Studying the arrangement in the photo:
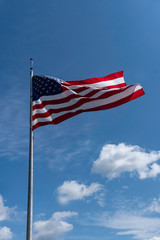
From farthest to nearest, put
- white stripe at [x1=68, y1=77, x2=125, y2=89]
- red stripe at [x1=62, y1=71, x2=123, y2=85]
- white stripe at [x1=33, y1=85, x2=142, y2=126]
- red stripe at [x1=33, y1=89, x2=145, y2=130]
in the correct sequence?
1. red stripe at [x1=62, y1=71, x2=123, y2=85]
2. white stripe at [x1=68, y1=77, x2=125, y2=89]
3. white stripe at [x1=33, y1=85, x2=142, y2=126]
4. red stripe at [x1=33, y1=89, x2=145, y2=130]

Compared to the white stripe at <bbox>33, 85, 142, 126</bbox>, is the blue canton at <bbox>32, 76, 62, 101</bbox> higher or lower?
higher

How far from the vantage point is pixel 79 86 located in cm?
2216

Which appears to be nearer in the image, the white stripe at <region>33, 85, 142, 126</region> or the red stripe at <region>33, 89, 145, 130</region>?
the red stripe at <region>33, 89, 145, 130</region>

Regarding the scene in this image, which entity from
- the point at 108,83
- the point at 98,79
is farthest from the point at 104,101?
the point at 98,79

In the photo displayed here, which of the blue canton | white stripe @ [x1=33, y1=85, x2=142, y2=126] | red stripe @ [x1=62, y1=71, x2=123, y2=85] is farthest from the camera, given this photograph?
red stripe @ [x1=62, y1=71, x2=123, y2=85]

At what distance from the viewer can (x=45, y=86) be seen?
22375 mm

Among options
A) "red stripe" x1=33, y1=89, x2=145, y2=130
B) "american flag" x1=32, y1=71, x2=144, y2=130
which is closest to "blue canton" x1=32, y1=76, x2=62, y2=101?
"american flag" x1=32, y1=71, x2=144, y2=130

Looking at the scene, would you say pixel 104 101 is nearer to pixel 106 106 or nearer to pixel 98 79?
pixel 106 106

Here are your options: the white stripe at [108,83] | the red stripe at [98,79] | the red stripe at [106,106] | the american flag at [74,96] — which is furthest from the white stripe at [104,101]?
the red stripe at [98,79]

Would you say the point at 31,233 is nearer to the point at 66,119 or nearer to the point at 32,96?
the point at 66,119

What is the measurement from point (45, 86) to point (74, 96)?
2.51m

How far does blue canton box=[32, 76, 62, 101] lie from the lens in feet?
72.6

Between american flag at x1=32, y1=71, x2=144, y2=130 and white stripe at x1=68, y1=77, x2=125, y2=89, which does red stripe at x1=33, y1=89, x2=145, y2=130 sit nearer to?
american flag at x1=32, y1=71, x2=144, y2=130

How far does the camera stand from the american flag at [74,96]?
69.5 ft
